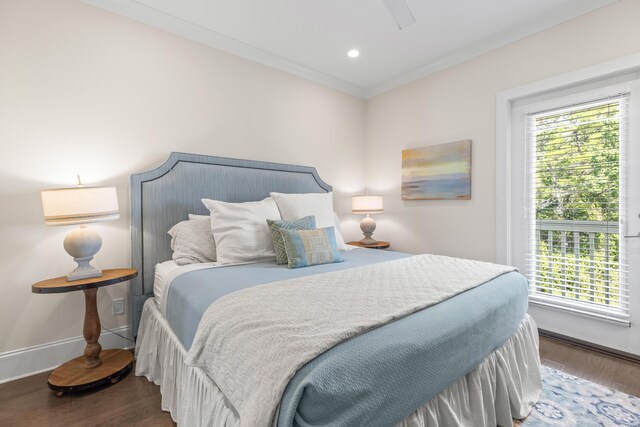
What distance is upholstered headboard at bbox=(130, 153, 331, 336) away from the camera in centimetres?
231

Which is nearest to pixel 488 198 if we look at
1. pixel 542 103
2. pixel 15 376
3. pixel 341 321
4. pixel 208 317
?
pixel 542 103

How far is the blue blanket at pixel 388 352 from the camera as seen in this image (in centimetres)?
80

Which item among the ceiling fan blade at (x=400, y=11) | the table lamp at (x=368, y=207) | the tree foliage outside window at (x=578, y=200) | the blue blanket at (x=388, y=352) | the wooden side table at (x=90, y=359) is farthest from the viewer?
the table lamp at (x=368, y=207)

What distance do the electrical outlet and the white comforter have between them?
4.88 feet

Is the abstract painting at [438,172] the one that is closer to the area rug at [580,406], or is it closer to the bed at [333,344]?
the bed at [333,344]

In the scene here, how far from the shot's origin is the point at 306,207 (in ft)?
8.57

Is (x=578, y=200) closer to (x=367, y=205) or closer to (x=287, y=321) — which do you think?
(x=367, y=205)

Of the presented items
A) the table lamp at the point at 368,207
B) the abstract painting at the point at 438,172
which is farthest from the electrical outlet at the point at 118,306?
the abstract painting at the point at 438,172

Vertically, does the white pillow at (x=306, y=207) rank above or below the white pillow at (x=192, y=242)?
above

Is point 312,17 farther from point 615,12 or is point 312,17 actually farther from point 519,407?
point 519,407

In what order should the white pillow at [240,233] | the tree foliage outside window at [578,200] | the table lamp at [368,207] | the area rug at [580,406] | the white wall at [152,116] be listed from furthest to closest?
1. the table lamp at [368,207]
2. the tree foliage outside window at [578,200]
3. the white pillow at [240,233]
4. the white wall at [152,116]
5. the area rug at [580,406]

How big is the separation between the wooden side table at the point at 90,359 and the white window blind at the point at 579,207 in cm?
322

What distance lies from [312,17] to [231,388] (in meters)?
2.64

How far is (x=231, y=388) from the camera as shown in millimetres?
1034
